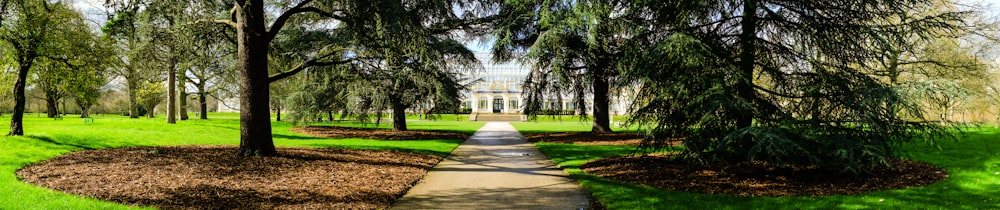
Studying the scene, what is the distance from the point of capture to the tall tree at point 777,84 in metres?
7.02

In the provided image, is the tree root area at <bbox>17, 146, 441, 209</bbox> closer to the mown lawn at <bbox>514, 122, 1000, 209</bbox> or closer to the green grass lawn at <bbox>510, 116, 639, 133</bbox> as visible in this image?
the mown lawn at <bbox>514, 122, 1000, 209</bbox>

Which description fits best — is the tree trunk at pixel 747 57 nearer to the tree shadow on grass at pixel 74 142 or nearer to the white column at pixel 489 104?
the tree shadow on grass at pixel 74 142

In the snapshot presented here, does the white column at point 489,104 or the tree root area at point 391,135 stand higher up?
the white column at point 489,104

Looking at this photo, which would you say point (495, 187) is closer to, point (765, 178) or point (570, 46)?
point (765, 178)

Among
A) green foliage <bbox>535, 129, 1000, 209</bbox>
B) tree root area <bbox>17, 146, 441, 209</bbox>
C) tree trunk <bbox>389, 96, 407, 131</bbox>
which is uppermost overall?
tree trunk <bbox>389, 96, 407, 131</bbox>

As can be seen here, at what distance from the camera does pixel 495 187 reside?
7754 mm

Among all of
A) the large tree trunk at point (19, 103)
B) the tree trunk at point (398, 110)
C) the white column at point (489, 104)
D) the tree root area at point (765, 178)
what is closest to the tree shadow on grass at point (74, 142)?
the large tree trunk at point (19, 103)

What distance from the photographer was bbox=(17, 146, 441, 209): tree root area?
20.6 ft

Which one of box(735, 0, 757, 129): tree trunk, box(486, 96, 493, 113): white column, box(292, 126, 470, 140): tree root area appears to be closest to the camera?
box(735, 0, 757, 129): tree trunk

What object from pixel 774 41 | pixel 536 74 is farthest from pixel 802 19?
pixel 536 74

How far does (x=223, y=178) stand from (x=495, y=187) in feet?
12.9

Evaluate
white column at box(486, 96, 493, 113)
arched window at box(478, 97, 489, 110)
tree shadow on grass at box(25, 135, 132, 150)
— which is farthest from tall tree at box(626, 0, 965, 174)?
arched window at box(478, 97, 489, 110)

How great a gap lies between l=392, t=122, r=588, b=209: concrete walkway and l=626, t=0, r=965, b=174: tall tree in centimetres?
206

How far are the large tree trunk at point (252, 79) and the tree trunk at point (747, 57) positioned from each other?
336 inches
